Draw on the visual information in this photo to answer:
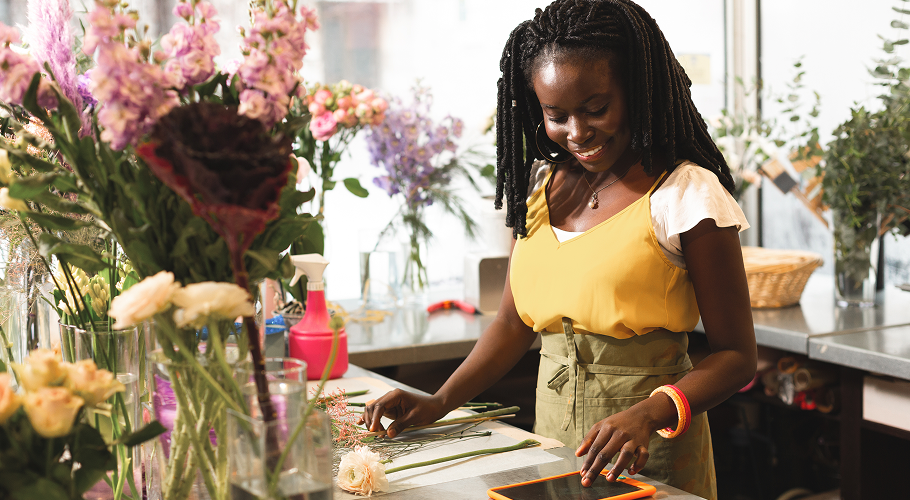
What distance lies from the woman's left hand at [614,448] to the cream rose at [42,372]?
586mm

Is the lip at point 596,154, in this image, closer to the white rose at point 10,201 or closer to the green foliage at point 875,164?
the white rose at point 10,201

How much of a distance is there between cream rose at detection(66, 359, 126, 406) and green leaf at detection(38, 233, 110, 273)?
131 millimetres

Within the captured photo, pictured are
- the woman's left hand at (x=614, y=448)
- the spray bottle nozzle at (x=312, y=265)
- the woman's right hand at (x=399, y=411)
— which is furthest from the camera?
the spray bottle nozzle at (x=312, y=265)

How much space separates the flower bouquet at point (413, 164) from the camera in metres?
2.48

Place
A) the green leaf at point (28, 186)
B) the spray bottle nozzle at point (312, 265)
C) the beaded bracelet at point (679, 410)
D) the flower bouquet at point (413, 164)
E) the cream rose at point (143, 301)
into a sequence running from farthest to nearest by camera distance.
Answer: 1. the flower bouquet at point (413, 164)
2. the spray bottle nozzle at point (312, 265)
3. the beaded bracelet at point (679, 410)
4. the green leaf at point (28, 186)
5. the cream rose at point (143, 301)

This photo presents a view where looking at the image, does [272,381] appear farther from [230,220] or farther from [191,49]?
[191,49]

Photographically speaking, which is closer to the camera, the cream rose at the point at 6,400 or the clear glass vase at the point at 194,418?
the cream rose at the point at 6,400

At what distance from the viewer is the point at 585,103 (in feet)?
3.94

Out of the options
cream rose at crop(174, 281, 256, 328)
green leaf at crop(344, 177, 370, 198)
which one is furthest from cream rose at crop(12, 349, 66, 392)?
green leaf at crop(344, 177, 370, 198)

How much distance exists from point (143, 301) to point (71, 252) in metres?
0.20

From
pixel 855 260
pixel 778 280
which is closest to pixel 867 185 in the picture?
pixel 855 260

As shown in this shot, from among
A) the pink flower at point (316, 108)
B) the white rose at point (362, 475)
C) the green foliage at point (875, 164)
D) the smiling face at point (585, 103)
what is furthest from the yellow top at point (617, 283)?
the green foliage at point (875, 164)

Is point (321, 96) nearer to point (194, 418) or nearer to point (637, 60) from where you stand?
point (637, 60)

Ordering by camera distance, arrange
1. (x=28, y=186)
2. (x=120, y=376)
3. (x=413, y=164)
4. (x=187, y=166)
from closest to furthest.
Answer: (x=187, y=166)
(x=28, y=186)
(x=120, y=376)
(x=413, y=164)
